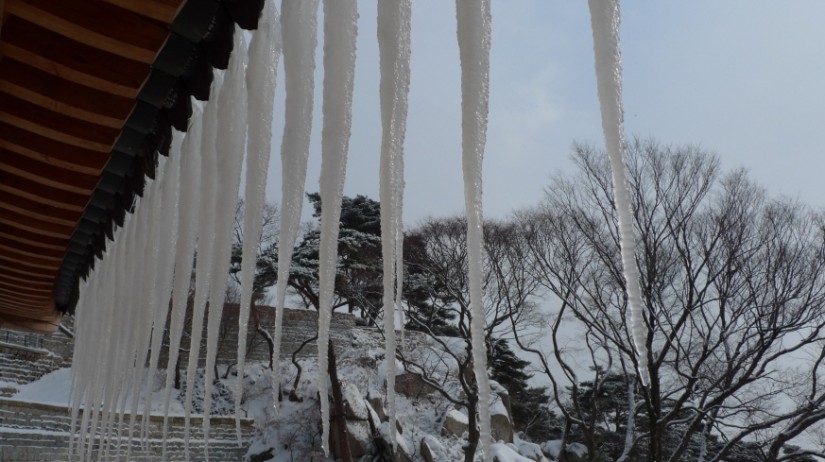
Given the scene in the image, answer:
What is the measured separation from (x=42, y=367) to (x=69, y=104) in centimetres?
1710

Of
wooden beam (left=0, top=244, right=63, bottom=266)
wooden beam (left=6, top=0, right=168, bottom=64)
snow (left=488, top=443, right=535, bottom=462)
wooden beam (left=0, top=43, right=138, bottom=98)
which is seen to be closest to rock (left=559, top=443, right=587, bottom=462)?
snow (left=488, top=443, right=535, bottom=462)

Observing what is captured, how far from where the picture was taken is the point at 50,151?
2.19 meters

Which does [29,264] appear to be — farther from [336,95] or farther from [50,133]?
[336,95]

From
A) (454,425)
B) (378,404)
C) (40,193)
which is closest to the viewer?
(40,193)

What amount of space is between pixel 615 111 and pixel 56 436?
13.8 meters

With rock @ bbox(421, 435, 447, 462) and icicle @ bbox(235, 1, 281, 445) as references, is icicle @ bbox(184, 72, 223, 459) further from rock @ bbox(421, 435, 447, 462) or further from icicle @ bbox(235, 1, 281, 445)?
rock @ bbox(421, 435, 447, 462)

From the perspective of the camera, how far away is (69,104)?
1888mm

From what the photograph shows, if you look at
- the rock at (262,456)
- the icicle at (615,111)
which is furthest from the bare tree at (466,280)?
the icicle at (615,111)

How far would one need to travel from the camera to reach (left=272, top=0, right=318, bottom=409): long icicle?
1343mm

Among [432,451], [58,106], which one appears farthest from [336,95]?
[432,451]

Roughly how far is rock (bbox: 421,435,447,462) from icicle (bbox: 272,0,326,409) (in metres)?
13.0

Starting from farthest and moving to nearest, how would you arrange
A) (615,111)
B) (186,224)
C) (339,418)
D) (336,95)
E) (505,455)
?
(339,418)
(505,455)
(186,224)
(336,95)
(615,111)

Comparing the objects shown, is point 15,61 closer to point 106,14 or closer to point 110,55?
point 110,55

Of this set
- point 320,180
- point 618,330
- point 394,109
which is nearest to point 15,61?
point 320,180
